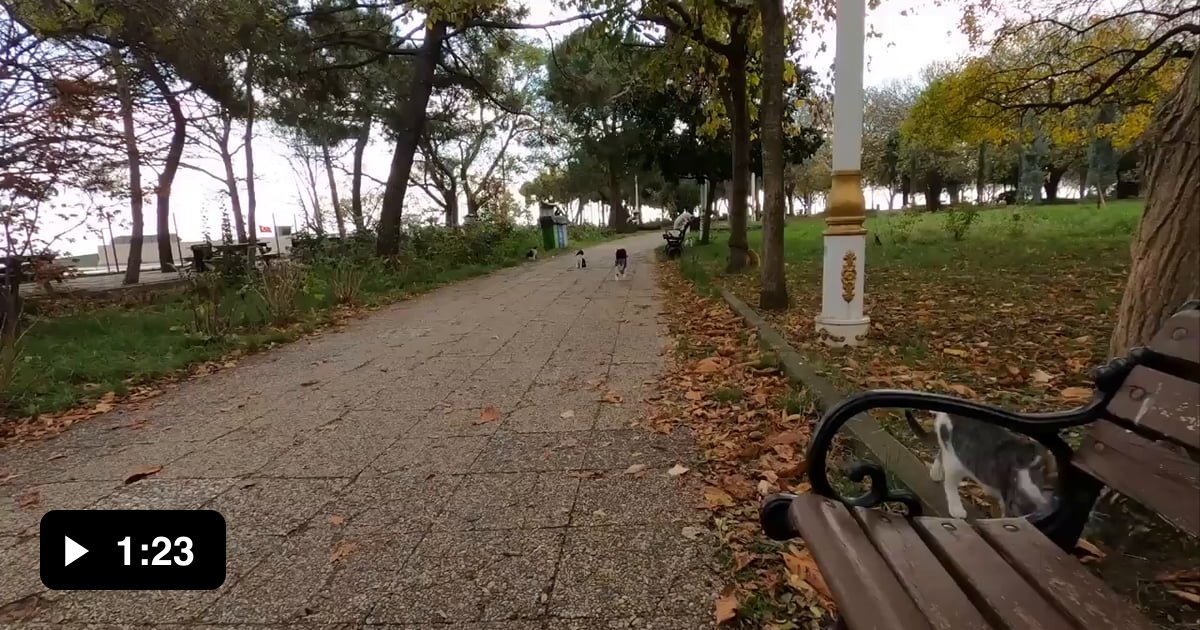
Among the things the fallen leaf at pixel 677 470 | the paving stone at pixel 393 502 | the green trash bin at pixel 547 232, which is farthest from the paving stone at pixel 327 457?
the green trash bin at pixel 547 232

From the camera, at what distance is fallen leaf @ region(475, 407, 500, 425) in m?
3.99

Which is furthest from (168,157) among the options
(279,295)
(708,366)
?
(708,366)

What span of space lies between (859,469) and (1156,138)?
5.52 feet

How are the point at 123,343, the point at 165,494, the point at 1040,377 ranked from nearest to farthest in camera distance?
1. the point at 165,494
2. the point at 1040,377
3. the point at 123,343

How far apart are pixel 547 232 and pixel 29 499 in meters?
22.2

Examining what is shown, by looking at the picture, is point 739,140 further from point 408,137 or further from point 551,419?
point 551,419

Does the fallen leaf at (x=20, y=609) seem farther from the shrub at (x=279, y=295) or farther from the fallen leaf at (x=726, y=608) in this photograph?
the shrub at (x=279, y=295)

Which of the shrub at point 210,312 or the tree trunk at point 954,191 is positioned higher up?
the tree trunk at point 954,191

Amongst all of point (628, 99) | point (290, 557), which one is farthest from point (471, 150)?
point (290, 557)

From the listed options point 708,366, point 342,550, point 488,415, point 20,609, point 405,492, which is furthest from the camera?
point 708,366

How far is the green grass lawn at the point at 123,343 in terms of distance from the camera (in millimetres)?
4996

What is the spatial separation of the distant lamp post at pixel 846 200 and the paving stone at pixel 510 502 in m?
2.94

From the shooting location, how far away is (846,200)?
5020 millimetres

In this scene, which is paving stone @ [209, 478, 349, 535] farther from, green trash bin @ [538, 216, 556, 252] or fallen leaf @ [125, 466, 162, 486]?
green trash bin @ [538, 216, 556, 252]
